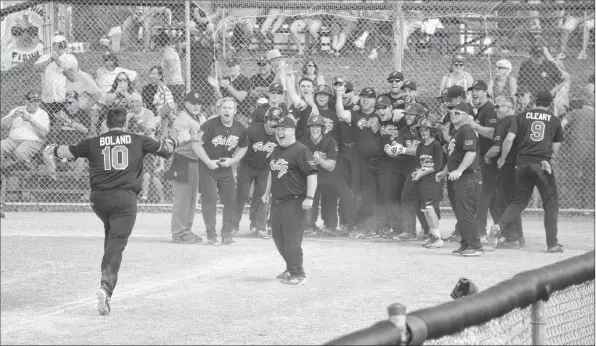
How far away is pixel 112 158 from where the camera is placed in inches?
336

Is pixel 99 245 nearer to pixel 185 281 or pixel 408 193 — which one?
pixel 185 281

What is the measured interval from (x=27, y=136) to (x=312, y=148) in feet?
16.2

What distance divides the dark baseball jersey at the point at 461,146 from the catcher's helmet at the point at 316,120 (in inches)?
65.1

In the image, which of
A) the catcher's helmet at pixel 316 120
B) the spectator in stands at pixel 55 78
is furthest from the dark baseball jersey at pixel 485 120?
the spectator in stands at pixel 55 78

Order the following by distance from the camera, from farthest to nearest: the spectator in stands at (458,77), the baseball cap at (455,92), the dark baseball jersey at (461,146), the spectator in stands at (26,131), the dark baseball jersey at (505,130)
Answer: the spectator in stands at (26,131)
the spectator in stands at (458,77)
the dark baseball jersey at (505,130)
the baseball cap at (455,92)
the dark baseball jersey at (461,146)

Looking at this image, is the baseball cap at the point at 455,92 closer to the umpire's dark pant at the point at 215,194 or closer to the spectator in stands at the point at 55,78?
the umpire's dark pant at the point at 215,194

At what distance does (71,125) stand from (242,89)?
279cm

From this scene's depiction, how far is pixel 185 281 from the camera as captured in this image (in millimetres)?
9945

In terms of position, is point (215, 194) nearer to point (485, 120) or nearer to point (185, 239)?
point (185, 239)

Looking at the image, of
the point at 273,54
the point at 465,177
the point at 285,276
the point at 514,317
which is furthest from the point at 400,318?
the point at 273,54

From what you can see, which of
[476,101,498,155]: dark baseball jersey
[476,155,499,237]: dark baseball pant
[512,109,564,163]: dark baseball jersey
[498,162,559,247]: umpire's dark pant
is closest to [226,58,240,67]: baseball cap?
[476,101,498,155]: dark baseball jersey

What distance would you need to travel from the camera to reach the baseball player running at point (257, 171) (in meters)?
13.4

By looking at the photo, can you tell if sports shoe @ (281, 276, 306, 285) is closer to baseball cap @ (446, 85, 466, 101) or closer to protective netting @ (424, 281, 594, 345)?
baseball cap @ (446, 85, 466, 101)

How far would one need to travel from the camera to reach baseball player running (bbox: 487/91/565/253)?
12125 mm
